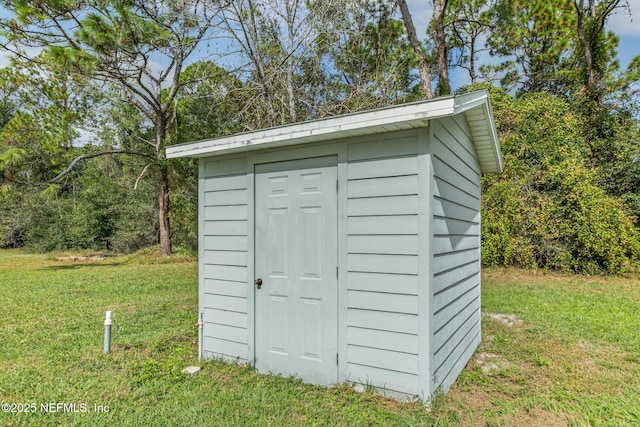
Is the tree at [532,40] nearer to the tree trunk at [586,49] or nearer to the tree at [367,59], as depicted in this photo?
the tree trunk at [586,49]

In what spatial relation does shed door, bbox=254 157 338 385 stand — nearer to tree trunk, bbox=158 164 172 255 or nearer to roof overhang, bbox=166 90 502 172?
roof overhang, bbox=166 90 502 172

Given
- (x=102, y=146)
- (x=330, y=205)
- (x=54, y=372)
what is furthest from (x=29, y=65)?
(x=330, y=205)

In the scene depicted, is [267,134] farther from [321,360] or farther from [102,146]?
[102,146]

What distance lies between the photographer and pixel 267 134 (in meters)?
3.31

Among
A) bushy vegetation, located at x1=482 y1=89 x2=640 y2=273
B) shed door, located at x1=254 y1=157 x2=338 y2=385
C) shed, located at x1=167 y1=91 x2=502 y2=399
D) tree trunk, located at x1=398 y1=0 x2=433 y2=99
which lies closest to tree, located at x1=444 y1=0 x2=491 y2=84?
tree trunk, located at x1=398 y1=0 x2=433 y2=99

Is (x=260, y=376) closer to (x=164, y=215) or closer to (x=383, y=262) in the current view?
(x=383, y=262)

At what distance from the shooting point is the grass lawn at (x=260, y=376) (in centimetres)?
274

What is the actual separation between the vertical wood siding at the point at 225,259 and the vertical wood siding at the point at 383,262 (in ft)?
3.91

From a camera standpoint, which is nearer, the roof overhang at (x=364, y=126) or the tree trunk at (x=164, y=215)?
the roof overhang at (x=364, y=126)

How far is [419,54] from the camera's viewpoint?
11.5m

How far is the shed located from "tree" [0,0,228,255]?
8.16 meters

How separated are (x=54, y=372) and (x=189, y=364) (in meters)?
1.22

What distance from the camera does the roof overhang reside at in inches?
103

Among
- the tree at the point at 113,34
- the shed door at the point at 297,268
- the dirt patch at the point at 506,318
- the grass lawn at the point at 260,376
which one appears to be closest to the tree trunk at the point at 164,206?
the tree at the point at 113,34
